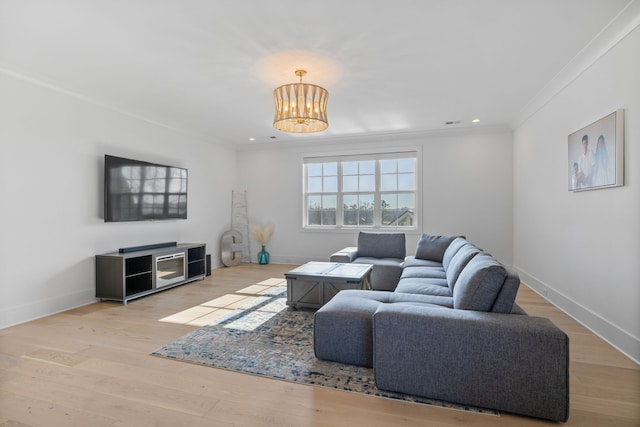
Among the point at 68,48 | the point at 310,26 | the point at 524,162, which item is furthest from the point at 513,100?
the point at 68,48

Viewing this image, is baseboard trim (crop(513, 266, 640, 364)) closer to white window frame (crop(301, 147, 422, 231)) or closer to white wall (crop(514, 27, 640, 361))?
white wall (crop(514, 27, 640, 361))

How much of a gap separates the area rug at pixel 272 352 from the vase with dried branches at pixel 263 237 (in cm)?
323

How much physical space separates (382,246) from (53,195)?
14.1ft

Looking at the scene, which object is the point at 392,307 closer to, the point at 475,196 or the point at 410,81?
the point at 410,81

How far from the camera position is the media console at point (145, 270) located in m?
4.03

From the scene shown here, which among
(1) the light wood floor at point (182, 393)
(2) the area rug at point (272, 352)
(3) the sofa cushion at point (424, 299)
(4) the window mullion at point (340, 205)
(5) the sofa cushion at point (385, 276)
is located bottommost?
(1) the light wood floor at point (182, 393)

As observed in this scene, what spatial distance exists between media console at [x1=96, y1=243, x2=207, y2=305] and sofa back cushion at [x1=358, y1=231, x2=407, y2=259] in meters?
2.68

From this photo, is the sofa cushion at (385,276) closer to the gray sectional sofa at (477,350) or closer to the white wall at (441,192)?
the white wall at (441,192)

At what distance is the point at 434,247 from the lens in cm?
455

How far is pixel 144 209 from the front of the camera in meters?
4.68

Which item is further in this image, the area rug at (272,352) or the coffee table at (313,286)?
the coffee table at (313,286)

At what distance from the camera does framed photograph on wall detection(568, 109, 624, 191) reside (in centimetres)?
265

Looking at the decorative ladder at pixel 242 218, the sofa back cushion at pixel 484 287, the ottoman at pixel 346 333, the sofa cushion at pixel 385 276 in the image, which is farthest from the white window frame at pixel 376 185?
the sofa back cushion at pixel 484 287

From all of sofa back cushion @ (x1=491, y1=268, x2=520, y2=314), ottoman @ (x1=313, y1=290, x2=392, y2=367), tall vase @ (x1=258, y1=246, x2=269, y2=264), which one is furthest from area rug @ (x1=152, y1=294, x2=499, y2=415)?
tall vase @ (x1=258, y1=246, x2=269, y2=264)
